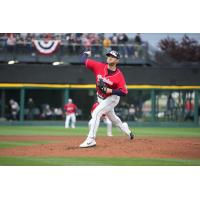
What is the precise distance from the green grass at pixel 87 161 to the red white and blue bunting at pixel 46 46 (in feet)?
7.91

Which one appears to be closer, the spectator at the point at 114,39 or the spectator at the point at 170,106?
the spectator at the point at 114,39

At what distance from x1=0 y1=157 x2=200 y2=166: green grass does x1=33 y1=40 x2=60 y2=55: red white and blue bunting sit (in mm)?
2410

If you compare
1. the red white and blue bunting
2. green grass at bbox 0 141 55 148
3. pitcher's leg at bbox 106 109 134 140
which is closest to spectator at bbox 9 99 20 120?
green grass at bbox 0 141 55 148

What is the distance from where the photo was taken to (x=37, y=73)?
13766 mm

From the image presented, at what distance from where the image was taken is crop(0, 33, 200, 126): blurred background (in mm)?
12008

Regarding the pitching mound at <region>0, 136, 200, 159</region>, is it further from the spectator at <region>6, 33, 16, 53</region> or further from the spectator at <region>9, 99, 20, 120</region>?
the spectator at <region>6, 33, 16, 53</region>

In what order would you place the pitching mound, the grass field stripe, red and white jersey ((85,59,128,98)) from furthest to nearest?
the grass field stripe → red and white jersey ((85,59,128,98)) → the pitching mound

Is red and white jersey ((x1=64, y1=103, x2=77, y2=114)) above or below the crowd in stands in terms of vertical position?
below

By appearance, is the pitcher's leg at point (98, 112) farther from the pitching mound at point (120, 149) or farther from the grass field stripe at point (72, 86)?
the grass field stripe at point (72, 86)

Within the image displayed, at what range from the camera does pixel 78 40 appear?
39.9ft

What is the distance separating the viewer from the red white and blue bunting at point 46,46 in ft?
40.2

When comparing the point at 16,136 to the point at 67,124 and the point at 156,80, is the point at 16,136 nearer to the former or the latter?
the point at 156,80

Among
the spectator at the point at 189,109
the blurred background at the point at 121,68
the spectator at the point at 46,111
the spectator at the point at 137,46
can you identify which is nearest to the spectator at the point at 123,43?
the blurred background at the point at 121,68

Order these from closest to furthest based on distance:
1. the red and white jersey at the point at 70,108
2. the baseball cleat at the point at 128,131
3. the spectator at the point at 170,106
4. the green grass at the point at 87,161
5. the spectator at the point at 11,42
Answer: the green grass at the point at 87,161
the baseball cleat at the point at 128,131
the spectator at the point at 11,42
the spectator at the point at 170,106
the red and white jersey at the point at 70,108
